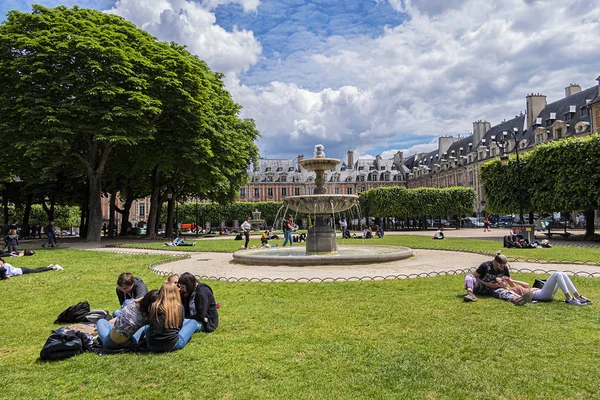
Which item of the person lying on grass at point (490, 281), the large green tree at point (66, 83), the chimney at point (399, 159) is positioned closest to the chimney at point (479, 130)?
the chimney at point (399, 159)

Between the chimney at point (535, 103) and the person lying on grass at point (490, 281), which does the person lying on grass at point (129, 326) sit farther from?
the chimney at point (535, 103)

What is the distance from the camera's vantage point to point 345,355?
16.8 ft

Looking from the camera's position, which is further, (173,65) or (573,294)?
(173,65)

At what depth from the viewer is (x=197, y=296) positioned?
248 inches

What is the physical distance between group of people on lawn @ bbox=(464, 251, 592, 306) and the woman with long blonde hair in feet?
16.9

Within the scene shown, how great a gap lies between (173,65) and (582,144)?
26.5 meters

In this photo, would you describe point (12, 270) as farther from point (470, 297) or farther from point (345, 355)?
point (470, 297)

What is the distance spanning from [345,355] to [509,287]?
4478mm

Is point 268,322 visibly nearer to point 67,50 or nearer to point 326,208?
point 326,208

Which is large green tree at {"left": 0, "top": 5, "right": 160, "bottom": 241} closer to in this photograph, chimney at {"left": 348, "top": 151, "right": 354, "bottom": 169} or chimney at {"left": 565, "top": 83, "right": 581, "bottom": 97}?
chimney at {"left": 565, "top": 83, "right": 581, "bottom": 97}

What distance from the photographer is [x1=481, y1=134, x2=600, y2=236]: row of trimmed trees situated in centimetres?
2742

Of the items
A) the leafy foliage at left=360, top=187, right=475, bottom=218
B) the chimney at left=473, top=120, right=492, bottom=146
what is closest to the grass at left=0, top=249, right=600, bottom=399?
the leafy foliage at left=360, top=187, right=475, bottom=218

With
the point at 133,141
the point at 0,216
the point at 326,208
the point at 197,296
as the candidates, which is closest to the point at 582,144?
the point at 326,208

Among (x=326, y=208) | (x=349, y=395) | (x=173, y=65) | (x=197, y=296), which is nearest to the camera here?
(x=349, y=395)
